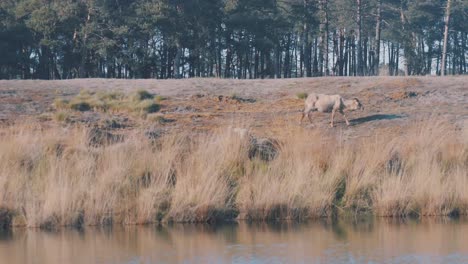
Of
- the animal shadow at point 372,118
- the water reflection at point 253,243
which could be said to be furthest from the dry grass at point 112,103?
the water reflection at point 253,243

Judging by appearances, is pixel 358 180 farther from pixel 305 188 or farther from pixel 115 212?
pixel 115 212

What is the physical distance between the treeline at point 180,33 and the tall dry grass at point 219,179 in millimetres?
32894

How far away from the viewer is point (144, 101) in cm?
2389

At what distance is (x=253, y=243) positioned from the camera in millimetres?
12453

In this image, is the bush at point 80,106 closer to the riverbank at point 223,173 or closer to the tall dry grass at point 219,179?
the riverbank at point 223,173

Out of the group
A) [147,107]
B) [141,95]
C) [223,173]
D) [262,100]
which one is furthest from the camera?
[262,100]

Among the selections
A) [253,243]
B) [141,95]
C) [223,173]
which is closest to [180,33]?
[141,95]

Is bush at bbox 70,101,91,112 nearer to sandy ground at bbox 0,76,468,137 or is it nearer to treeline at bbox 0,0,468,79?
sandy ground at bbox 0,76,468,137

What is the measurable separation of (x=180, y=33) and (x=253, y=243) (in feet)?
134

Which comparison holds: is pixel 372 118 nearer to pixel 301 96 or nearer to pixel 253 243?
pixel 301 96

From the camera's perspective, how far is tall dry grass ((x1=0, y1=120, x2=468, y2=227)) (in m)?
13.8

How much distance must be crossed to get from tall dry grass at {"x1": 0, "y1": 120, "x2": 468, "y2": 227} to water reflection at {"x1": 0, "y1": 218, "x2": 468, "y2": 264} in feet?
1.13

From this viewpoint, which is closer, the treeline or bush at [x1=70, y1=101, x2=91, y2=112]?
bush at [x1=70, y1=101, x2=91, y2=112]

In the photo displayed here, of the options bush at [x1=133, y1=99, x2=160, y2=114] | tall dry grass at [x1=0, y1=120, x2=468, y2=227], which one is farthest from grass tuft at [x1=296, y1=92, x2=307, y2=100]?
tall dry grass at [x1=0, y1=120, x2=468, y2=227]
